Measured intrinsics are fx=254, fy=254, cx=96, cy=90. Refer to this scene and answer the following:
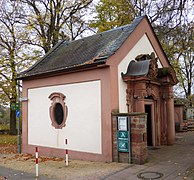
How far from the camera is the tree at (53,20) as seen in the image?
2162 cm

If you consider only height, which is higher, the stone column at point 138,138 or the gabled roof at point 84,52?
the gabled roof at point 84,52

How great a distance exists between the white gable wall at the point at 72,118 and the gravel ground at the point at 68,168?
1.00 meters

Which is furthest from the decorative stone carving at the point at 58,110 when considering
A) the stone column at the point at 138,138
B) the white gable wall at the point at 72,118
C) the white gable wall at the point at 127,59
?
the stone column at the point at 138,138

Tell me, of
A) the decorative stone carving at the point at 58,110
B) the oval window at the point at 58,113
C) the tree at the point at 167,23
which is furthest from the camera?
the oval window at the point at 58,113

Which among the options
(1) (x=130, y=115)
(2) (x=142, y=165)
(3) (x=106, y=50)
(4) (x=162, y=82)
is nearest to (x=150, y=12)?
(4) (x=162, y=82)

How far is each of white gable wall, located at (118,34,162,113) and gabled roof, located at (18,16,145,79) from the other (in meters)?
0.85

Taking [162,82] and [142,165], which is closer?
[142,165]

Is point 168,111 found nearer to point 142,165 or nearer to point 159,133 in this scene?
Result: point 159,133

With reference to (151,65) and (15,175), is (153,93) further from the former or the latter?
(15,175)

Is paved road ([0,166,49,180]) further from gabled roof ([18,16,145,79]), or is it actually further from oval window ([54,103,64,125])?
gabled roof ([18,16,145,79])

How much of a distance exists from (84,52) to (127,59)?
107 inches

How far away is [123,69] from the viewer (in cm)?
1184

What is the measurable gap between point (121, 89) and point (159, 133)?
4.47 metres

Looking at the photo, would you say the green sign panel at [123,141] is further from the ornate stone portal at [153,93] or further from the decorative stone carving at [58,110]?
the decorative stone carving at [58,110]
